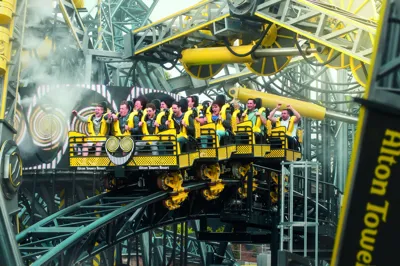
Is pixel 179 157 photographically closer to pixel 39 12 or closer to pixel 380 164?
pixel 39 12

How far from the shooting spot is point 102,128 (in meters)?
17.8

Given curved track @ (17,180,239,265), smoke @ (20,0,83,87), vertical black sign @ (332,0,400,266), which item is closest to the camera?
vertical black sign @ (332,0,400,266)

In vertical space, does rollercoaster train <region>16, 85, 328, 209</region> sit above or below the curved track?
above

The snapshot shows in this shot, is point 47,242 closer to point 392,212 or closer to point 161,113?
point 161,113

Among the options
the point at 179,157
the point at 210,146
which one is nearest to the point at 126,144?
the point at 179,157

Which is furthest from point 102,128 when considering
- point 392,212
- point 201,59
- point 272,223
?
point 392,212

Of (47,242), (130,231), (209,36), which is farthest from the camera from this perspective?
(209,36)

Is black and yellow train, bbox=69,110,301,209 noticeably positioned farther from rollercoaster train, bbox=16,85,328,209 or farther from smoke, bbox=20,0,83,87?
smoke, bbox=20,0,83,87

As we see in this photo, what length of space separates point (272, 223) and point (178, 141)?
488 centimetres

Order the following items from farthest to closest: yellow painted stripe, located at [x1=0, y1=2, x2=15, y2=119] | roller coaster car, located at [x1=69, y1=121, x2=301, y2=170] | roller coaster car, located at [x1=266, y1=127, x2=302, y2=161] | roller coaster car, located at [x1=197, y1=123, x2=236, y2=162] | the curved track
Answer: roller coaster car, located at [x1=266, y1=127, x2=302, y2=161] < roller coaster car, located at [x1=197, y1=123, x2=236, y2=162] < roller coaster car, located at [x1=69, y1=121, x2=301, y2=170] < the curved track < yellow painted stripe, located at [x1=0, y1=2, x2=15, y2=119]

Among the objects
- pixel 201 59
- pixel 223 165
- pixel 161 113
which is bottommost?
pixel 223 165

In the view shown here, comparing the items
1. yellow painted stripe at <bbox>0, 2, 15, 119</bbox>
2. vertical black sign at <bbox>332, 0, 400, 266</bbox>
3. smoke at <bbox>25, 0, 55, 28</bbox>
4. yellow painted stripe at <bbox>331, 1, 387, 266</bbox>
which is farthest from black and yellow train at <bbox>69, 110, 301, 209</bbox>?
vertical black sign at <bbox>332, 0, 400, 266</bbox>

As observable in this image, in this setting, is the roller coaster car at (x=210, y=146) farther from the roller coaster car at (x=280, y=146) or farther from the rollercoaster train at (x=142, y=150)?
the roller coaster car at (x=280, y=146)

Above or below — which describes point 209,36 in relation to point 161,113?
above
